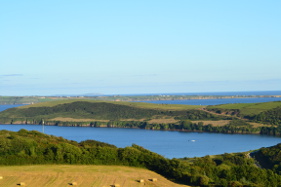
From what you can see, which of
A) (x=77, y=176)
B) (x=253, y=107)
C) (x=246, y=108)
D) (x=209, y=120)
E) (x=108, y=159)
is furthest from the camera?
(x=253, y=107)

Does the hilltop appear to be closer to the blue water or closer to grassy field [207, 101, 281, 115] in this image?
grassy field [207, 101, 281, 115]

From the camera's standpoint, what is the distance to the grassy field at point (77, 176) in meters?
36.4

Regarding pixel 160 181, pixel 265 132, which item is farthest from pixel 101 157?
pixel 265 132

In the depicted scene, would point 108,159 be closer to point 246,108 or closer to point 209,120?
point 209,120

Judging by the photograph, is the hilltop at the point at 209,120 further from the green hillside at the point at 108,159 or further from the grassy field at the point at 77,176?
the grassy field at the point at 77,176

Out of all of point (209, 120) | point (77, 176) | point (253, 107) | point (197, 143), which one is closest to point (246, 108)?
point (253, 107)

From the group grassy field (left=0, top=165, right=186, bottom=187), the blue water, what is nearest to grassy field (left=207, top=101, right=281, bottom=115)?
the blue water

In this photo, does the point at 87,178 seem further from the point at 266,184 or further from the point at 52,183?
the point at 266,184

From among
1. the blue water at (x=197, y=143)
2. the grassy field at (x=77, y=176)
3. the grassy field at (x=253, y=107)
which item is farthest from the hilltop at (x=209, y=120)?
the grassy field at (x=77, y=176)

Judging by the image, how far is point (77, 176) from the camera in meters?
38.7

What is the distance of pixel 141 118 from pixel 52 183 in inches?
6186

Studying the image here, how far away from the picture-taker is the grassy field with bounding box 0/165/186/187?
1433 inches

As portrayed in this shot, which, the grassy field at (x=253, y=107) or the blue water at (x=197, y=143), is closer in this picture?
the blue water at (x=197, y=143)

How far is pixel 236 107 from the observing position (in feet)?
622
